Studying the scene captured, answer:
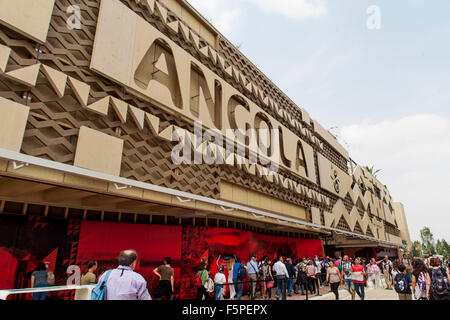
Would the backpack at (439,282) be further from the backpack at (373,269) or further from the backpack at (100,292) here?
the backpack at (373,269)

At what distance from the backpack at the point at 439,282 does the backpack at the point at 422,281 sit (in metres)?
0.43

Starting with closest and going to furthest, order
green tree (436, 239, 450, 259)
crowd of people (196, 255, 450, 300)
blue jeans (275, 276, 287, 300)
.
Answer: crowd of people (196, 255, 450, 300) < blue jeans (275, 276, 287, 300) < green tree (436, 239, 450, 259)

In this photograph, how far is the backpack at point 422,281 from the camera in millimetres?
6010

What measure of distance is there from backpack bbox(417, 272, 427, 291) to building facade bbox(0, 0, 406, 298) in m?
4.78

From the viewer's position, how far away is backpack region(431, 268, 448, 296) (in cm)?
545

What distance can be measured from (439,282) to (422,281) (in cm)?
62

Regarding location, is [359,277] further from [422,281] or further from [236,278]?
[236,278]

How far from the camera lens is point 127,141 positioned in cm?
747

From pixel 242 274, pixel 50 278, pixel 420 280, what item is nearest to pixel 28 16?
pixel 50 278

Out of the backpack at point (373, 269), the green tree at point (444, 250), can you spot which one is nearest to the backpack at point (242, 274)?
the backpack at point (373, 269)

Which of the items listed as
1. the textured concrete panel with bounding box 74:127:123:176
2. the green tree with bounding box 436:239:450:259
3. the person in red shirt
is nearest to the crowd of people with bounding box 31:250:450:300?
the person in red shirt

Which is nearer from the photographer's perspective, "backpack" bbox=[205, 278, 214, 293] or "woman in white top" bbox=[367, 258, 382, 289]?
"backpack" bbox=[205, 278, 214, 293]

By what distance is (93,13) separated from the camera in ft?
24.0

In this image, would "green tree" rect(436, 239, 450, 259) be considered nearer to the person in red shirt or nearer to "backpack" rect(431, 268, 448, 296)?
the person in red shirt
